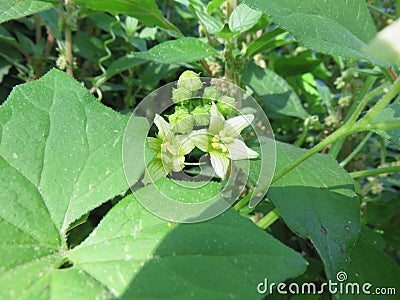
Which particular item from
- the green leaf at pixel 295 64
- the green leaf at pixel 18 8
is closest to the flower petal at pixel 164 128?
the green leaf at pixel 18 8

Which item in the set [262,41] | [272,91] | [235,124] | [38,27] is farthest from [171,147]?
[38,27]

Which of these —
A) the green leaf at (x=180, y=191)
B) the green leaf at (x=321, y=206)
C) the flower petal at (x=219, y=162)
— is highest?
the green leaf at (x=180, y=191)

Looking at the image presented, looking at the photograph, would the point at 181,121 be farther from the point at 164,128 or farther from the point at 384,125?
the point at 384,125

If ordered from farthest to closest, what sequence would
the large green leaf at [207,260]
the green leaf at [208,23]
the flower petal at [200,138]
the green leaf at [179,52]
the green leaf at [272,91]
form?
the green leaf at [272,91] < the green leaf at [208,23] < the green leaf at [179,52] < the flower petal at [200,138] < the large green leaf at [207,260]

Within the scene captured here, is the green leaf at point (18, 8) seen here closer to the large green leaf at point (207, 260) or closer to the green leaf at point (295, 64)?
the large green leaf at point (207, 260)

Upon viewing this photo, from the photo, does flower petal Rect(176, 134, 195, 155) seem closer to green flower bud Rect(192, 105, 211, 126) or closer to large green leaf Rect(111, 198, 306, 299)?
green flower bud Rect(192, 105, 211, 126)

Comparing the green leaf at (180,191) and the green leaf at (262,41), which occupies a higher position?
the green leaf at (262,41)

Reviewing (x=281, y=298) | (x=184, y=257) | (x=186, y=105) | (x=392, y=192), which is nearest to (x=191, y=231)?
(x=184, y=257)
